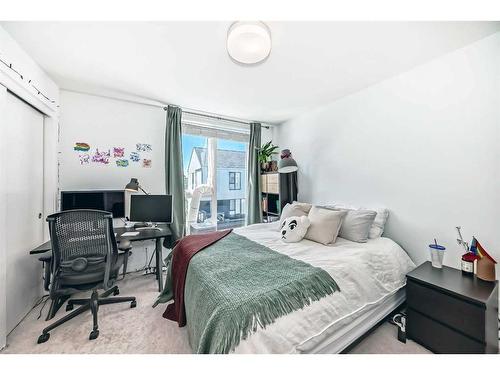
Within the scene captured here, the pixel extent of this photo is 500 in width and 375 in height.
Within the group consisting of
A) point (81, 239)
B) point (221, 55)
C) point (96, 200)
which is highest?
point (221, 55)

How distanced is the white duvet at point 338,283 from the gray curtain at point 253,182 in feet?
4.61

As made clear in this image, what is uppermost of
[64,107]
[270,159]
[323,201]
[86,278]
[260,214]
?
[64,107]

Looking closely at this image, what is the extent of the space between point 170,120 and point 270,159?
1.96 meters

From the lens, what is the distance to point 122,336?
1.70 m

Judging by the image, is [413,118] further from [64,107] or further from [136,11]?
[64,107]

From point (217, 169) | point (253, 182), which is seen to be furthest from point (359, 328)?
point (217, 169)

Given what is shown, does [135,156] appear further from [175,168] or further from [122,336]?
[122,336]

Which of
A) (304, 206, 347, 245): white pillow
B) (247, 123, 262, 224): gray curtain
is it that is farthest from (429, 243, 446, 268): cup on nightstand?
(247, 123, 262, 224): gray curtain

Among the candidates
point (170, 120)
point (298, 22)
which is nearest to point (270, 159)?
point (170, 120)

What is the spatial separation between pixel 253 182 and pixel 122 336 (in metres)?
2.78

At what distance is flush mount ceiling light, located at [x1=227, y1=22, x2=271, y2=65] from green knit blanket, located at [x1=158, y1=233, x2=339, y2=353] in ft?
5.19

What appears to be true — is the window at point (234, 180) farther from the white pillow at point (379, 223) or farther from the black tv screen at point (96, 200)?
the white pillow at point (379, 223)

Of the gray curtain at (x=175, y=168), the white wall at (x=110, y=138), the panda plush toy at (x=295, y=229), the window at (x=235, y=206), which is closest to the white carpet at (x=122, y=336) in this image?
the panda plush toy at (x=295, y=229)
